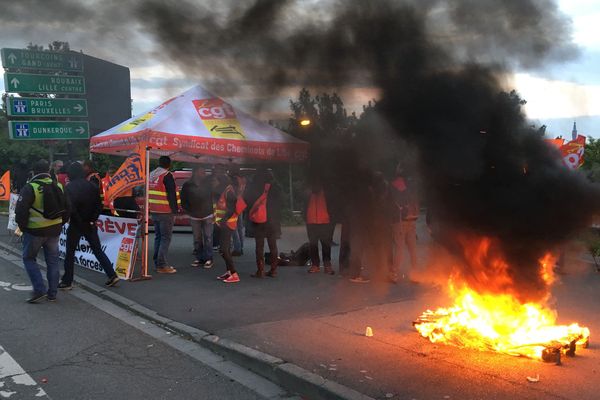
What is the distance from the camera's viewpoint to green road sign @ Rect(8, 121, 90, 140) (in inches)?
549

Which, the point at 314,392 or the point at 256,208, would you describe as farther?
the point at 256,208

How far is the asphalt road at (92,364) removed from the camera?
12.9ft

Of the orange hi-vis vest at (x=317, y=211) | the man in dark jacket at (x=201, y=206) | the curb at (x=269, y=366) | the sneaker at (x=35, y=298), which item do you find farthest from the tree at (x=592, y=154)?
the sneaker at (x=35, y=298)

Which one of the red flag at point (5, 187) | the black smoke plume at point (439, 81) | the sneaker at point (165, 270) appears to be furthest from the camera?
the red flag at point (5, 187)

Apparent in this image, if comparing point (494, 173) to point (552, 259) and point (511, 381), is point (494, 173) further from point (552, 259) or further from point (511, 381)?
point (511, 381)

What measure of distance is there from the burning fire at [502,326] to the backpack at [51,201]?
449cm

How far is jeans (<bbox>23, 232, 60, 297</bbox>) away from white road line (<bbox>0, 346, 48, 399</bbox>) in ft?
6.98

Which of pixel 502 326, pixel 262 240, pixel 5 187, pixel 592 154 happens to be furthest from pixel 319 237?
pixel 5 187

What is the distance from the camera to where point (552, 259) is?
15.4ft

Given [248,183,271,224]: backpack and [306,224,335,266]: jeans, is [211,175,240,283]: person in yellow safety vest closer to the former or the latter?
[248,183,271,224]: backpack

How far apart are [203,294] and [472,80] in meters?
4.37

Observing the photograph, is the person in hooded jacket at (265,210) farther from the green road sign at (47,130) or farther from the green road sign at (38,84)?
the green road sign at (47,130)

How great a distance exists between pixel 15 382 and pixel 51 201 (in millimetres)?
2864

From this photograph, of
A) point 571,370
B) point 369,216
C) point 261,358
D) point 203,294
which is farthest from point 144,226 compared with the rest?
point 571,370
